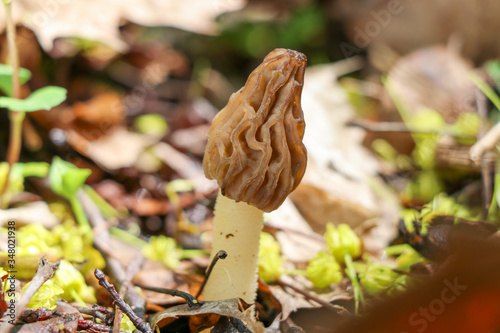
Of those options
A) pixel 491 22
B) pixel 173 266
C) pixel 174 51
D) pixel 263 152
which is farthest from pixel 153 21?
pixel 491 22

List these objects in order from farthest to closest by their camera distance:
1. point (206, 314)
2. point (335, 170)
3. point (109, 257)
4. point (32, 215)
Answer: point (335, 170) → point (32, 215) → point (109, 257) → point (206, 314)

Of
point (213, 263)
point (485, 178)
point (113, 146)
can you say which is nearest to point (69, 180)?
point (213, 263)

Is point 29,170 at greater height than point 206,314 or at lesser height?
greater

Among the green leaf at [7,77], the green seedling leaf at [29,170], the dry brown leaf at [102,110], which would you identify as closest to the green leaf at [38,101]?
the green leaf at [7,77]

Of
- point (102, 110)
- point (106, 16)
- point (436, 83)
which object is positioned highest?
point (106, 16)

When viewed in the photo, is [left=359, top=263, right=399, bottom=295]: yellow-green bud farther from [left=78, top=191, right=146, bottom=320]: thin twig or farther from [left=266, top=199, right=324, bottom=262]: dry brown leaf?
[left=78, top=191, right=146, bottom=320]: thin twig

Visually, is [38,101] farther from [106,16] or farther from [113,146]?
[106,16]

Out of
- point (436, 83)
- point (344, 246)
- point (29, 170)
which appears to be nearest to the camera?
point (344, 246)

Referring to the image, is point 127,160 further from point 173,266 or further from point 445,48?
point 445,48
